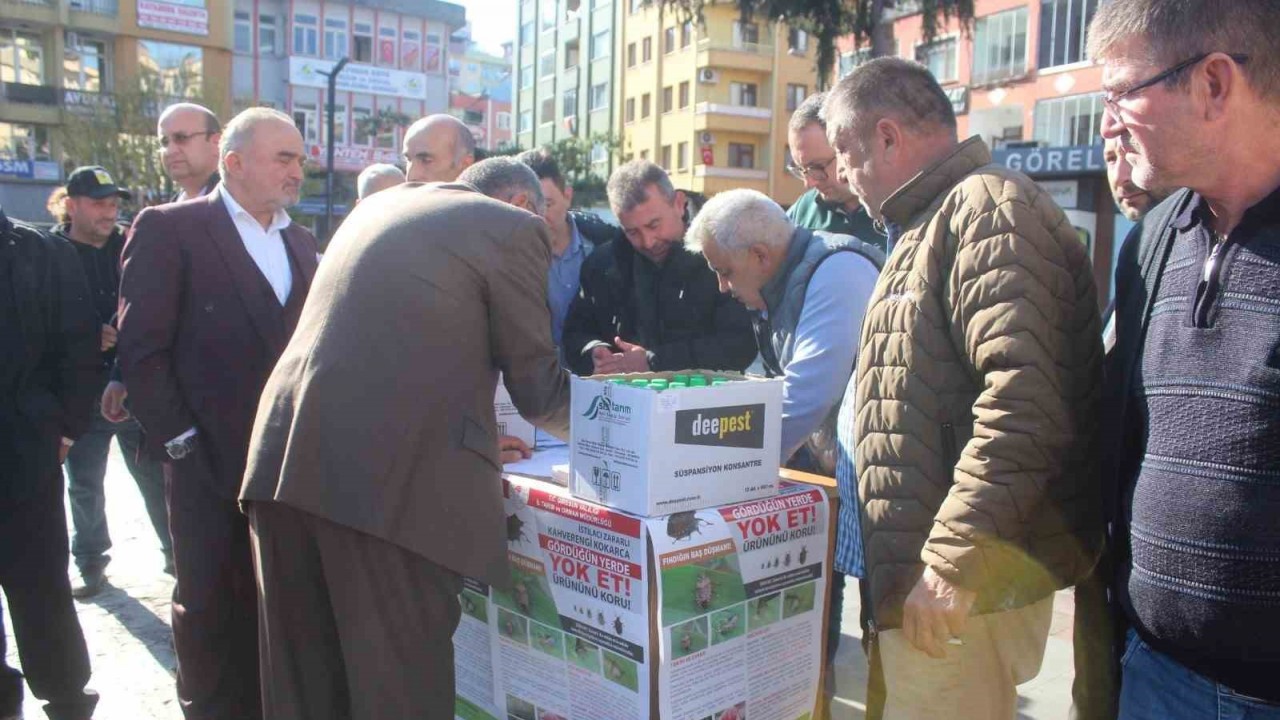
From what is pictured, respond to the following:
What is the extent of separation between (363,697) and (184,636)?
111 centimetres

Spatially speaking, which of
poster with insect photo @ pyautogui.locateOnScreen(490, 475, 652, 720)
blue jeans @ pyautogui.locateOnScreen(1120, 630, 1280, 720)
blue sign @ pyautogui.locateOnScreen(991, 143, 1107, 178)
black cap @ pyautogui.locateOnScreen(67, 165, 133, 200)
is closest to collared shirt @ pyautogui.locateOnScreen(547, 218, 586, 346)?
poster with insect photo @ pyautogui.locateOnScreen(490, 475, 652, 720)

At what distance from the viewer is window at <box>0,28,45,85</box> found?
3772 cm

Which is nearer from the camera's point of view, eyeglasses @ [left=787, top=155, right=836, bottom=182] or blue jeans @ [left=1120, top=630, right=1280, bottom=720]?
blue jeans @ [left=1120, top=630, right=1280, bottom=720]

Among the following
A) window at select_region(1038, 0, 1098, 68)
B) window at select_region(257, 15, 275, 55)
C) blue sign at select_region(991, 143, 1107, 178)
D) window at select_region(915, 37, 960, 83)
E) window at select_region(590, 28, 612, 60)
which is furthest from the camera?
window at select_region(590, 28, 612, 60)

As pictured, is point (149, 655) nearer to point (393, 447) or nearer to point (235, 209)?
point (235, 209)

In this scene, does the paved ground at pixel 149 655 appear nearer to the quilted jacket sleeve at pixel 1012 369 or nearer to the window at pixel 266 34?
the quilted jacket sleeve at pixel 1012 369

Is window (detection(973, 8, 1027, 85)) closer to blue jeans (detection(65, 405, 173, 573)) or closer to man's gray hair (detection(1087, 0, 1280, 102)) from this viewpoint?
blue jeans (detection(65, 405, 173, 573))

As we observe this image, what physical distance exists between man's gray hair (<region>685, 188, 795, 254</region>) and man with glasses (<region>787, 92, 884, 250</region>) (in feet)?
3.04

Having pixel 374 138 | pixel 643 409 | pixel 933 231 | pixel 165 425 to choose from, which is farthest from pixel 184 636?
pixel 374 138

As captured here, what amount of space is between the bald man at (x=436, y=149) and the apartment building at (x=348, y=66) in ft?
139

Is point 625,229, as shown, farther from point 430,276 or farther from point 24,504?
point 24,504

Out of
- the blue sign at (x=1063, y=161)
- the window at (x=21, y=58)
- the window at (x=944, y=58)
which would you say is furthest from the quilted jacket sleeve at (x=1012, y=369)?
the window at (x=21, y=58)

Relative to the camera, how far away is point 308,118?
1900 inches

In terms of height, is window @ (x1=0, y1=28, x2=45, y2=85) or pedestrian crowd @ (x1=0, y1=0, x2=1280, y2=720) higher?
window @ (x1=0, y1=28, x2=45, y2=85)
